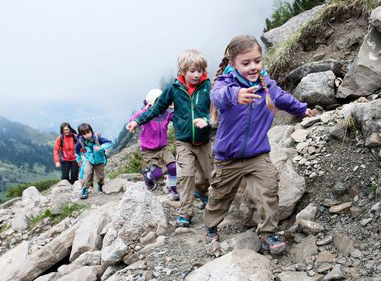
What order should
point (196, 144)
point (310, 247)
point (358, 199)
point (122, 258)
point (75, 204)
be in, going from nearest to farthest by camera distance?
point (310, 247) < point (358, 199) < point (122, 258) < point (196, 144) < point (75, 204)

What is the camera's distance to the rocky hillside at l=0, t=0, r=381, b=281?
3289 millimetres

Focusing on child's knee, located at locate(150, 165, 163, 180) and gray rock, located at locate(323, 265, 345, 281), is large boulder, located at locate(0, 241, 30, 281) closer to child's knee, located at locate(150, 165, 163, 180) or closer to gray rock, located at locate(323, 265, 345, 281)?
child's knee, located at locate(150, 165, 163, 180)

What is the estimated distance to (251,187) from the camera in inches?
146

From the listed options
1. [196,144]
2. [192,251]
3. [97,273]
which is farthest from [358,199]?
[97,273]

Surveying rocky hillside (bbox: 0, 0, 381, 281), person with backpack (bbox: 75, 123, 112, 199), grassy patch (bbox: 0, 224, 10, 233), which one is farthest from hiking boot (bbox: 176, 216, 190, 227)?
grassy patch (bbox: 0, 224, 10, 233)

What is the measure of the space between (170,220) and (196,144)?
4.12 feet

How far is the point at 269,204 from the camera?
3.52 metres

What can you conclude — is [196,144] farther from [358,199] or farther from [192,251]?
[358,199]

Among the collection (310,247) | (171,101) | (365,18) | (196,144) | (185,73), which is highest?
(365,18)

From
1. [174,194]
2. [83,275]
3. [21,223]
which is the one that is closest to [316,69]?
[174,194]

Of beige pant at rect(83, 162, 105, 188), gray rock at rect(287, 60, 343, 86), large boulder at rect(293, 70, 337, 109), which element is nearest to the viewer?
large boulder at rect(293, 70, 337, 109)

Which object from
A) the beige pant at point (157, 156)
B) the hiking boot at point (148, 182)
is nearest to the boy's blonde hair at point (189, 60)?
the beige pant at point (157, 156)

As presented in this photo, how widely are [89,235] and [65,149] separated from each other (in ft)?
19.4

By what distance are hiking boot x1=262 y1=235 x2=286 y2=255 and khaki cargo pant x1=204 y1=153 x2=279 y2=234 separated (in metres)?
0.07
